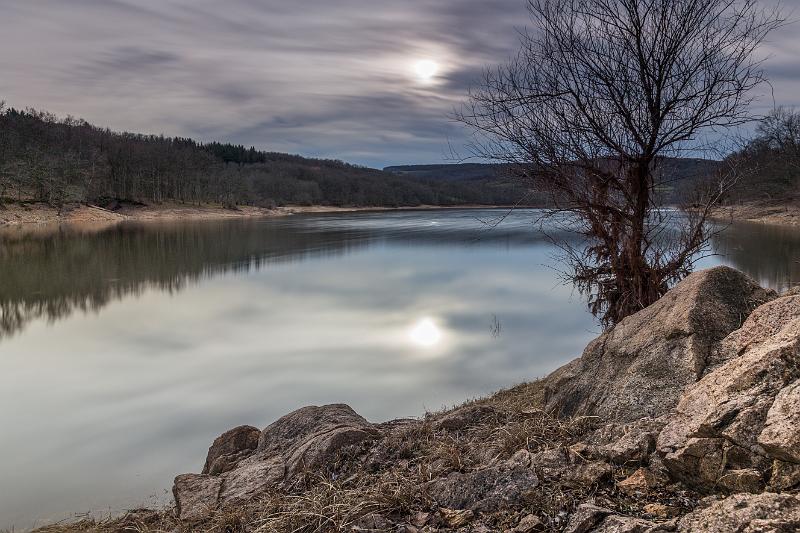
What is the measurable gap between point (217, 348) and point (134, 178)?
3358 inches

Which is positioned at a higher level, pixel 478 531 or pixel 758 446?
pixel 758 446

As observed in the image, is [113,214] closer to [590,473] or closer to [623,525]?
[590,473]

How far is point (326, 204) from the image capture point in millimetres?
131125

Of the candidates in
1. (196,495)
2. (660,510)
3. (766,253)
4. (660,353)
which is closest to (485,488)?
(660,510)

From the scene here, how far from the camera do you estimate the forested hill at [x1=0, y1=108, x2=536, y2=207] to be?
71.6m

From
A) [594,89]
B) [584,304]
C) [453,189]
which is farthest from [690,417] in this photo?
[453,189]

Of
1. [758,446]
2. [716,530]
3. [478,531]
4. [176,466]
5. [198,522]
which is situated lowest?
[176,466]

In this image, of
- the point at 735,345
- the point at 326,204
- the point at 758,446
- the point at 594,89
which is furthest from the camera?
the point at 326,204

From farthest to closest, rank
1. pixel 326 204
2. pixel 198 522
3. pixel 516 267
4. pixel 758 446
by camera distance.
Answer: pixel 326 204 < pixel 516 267 < pixel 198 522 < pixel 758 446

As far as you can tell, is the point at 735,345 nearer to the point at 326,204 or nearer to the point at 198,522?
the point at 198,522

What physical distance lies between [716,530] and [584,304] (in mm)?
18608

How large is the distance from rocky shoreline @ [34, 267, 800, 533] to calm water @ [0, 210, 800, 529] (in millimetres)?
3248

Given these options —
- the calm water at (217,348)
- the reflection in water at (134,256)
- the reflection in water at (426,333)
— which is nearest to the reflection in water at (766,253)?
the calm water at (217,348)

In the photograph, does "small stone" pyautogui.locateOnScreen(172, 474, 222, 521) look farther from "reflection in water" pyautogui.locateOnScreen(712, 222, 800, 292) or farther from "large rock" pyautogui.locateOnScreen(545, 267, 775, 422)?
"reflection in water" pyautogui.locateOnScreen(712, 222, 800, 292)
